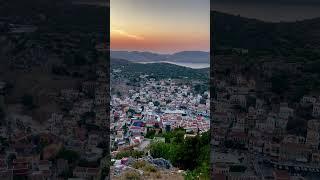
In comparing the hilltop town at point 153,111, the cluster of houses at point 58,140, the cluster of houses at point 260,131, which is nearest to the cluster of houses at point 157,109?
the hilltop town at point 153,111

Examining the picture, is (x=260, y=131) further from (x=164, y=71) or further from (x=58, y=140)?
(x=164, y=71)

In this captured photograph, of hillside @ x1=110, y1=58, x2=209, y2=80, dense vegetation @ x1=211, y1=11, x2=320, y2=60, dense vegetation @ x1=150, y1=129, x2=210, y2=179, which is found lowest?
dense vegetation @ x1=150, y1=129, x2=210, y2=179

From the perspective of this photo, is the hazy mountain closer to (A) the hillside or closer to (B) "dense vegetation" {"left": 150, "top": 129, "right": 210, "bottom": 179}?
(A) the hillside

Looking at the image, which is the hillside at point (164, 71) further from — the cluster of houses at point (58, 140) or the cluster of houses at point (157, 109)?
the cluster of houses at point (58, 140)

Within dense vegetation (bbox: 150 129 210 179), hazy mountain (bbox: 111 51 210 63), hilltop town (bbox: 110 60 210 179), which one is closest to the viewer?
hazy mountain (bbox: 111 51 210 63)

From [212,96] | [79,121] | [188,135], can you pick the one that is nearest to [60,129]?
[79,121]

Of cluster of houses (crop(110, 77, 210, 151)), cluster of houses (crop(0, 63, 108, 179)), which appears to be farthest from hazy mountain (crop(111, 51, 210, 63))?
cluster of houses (crop(0, 63, 108, 179))
